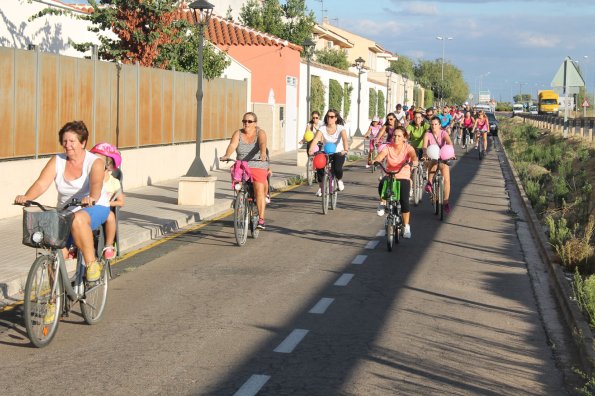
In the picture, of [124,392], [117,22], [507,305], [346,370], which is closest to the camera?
[124,392]

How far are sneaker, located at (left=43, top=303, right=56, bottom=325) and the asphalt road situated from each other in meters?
0.21

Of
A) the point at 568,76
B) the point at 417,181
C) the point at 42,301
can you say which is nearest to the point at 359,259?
the point at 42,301

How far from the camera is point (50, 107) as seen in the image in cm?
1930

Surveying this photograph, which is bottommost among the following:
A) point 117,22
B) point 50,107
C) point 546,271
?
point 546,271

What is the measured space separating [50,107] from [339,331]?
38.3 feet

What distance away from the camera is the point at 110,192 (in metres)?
9.62

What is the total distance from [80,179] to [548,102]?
126904 millimetres

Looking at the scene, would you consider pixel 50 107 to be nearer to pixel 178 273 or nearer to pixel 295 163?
pixel 178 273

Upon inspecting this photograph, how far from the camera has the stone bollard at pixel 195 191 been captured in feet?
65.5

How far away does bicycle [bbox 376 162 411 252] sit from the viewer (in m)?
14.6

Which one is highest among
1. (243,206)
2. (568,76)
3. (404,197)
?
(568,76)

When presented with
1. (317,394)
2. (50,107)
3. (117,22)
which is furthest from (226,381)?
(117,22)

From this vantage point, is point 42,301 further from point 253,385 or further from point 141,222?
point 141,222

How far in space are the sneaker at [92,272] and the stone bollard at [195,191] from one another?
11.0m
